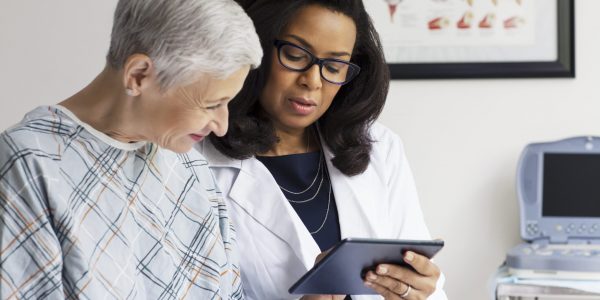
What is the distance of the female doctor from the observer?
62.5 inches

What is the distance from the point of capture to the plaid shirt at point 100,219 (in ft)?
3.55

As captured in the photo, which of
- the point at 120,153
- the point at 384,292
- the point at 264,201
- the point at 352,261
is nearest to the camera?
the point at 120,153

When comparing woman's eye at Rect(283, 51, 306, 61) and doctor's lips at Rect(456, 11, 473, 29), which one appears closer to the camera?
woman's eye at Rect(283, 51, 306, 61)

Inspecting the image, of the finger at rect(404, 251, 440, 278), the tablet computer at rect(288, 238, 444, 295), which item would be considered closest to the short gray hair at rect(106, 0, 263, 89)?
the tablet computer at rect(288, 238, 444, 295)

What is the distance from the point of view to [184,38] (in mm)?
1138

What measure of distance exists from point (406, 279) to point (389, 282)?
0.03m

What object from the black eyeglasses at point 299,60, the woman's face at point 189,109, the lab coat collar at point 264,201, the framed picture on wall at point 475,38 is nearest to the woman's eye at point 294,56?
the black eyeglasses at point 299,60

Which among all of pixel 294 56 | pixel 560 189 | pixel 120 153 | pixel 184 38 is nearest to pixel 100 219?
pixel 120 153

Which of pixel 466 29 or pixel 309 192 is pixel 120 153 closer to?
pixel 309 192

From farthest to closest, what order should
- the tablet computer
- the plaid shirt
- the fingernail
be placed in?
the fingernail
the tablet computer
the plaid shirt

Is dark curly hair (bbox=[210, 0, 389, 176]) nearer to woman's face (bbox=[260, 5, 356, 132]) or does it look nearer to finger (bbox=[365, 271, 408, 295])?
woman's face (bbox=[260, 5, 356, 132])

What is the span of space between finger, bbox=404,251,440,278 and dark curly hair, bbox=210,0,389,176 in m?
0.28

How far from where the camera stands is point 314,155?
1.76 m

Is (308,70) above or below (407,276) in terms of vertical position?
above
